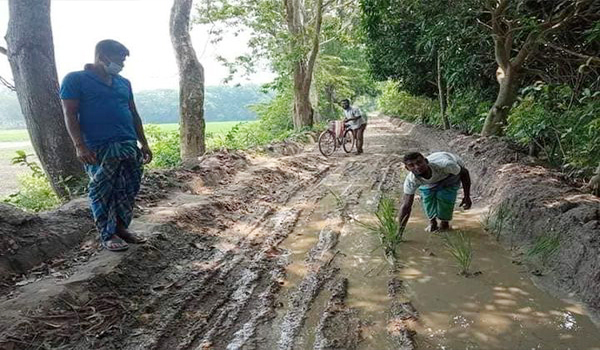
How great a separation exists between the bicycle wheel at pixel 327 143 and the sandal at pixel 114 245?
7.55 m

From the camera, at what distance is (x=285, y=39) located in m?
14.1

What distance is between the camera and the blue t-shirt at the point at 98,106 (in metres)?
3.28

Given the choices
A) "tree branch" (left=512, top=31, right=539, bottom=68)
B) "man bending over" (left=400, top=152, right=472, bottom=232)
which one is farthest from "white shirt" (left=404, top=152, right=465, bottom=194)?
"tree branch" (left=512, top=31, right=539, bottom=68)

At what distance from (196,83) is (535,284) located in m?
7.08

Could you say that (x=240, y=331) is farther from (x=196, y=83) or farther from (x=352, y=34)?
(x=352, y=34)

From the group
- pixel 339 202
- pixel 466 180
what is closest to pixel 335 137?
pixel 339 202

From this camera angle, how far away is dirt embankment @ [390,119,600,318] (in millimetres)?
3346

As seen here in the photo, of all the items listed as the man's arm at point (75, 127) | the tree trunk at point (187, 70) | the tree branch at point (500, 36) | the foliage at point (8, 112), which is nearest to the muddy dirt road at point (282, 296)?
the man's arm at point (75, 127)

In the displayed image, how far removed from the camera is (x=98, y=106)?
11.1 feet

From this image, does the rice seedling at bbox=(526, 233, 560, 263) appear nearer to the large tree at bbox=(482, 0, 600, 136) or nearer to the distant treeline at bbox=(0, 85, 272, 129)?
the large tree at bbox=(482, 0, 600, 136)

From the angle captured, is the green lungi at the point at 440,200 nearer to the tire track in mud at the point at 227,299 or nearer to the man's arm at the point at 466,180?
the man's arm at the point at 466,180

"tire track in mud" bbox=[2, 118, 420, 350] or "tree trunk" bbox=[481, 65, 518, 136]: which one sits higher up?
"tree trunk" bbox=[481, 65, 518, 136]

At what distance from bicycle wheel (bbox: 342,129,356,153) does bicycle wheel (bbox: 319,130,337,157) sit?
319 millimetres

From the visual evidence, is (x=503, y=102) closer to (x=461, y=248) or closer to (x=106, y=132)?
(x=461, y=248)
